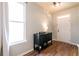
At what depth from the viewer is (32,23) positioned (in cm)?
135

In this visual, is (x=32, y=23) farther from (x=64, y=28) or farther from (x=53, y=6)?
(x=64, y=28)

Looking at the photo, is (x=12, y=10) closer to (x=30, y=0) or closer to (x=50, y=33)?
(x=30, y=0)

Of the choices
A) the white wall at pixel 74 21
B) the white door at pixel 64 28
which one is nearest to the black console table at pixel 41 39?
the white door at pixel 64 28

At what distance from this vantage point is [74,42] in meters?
1.33

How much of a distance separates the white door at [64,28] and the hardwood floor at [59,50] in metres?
0.10

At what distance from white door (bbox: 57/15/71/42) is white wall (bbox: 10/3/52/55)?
0.53ft

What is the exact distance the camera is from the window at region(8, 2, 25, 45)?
1217mm

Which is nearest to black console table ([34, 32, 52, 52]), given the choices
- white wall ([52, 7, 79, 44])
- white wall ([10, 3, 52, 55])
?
white wall ([10, 3, 52, 55])

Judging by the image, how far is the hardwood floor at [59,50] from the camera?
4.21ft

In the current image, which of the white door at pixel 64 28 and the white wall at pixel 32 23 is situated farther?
the white door at pixel 64 28

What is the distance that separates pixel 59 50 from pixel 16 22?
0.79 meters

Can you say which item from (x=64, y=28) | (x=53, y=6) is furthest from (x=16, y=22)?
(x=64, y=28)

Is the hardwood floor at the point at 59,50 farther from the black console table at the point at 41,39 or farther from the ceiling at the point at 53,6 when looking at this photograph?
the ceiling at the point at 53,6

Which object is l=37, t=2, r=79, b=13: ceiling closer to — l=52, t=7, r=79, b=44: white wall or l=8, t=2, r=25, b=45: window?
l=52, t=7, r=79, b=44: white wall
